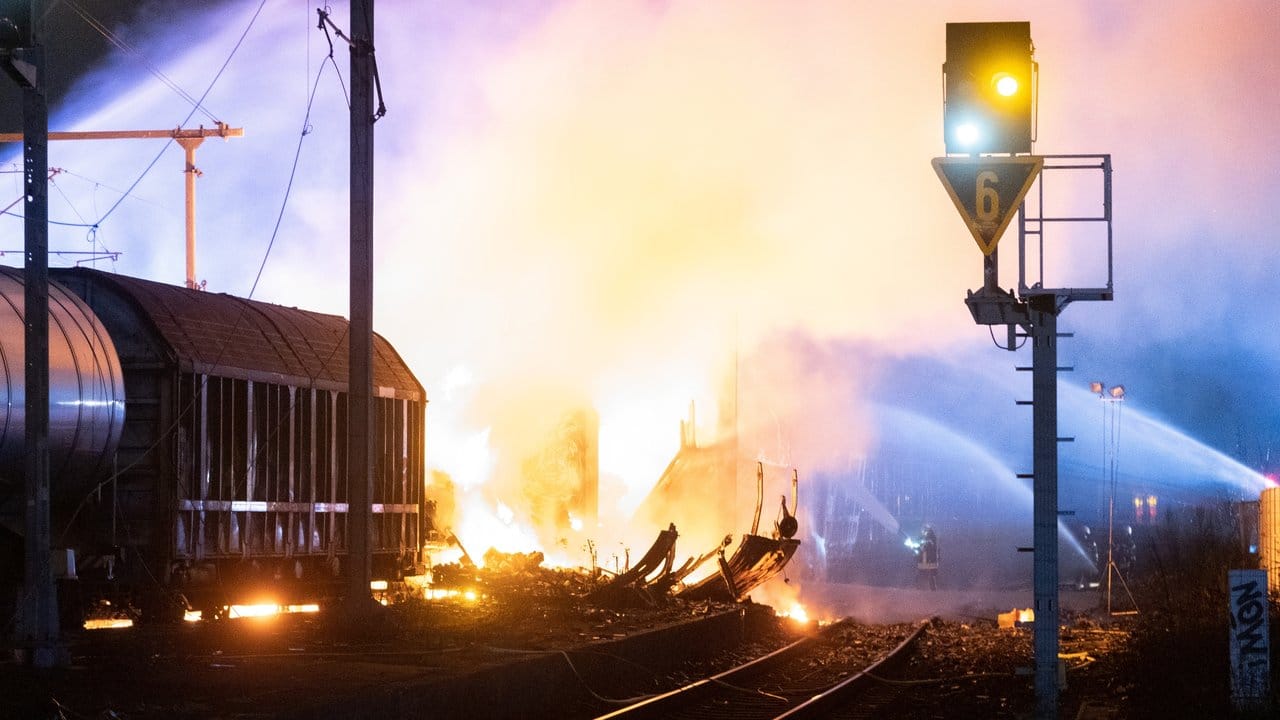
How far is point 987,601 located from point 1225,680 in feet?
79.9

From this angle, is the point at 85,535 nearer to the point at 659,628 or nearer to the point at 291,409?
the point at 291,409

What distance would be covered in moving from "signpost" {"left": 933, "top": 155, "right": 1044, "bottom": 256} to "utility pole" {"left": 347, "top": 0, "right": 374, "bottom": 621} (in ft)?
23.4

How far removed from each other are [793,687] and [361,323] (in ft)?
23.1

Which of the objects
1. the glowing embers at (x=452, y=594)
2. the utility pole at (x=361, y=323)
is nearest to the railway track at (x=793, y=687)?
the utility pole at (x=361, y=323)

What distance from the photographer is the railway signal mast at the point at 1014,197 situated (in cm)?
1227

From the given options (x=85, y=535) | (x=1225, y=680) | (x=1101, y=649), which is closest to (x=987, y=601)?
(x=1101, y=649)

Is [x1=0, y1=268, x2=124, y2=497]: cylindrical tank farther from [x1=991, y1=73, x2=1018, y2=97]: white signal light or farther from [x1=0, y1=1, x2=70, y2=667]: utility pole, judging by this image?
[x1=991, y1=73, x2=1018, y2=97]: white signal light

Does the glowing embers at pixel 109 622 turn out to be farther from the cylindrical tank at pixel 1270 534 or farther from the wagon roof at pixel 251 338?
the cylindrical tank at pixel 1270 534

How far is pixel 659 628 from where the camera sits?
736 inches

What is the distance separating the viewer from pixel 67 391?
1524 centimetres

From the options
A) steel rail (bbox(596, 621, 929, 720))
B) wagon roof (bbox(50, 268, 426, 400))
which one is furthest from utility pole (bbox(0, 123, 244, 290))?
steel rail (bbox(596, 621, 929, 720))

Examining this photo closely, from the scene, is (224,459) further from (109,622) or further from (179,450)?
(109,622)

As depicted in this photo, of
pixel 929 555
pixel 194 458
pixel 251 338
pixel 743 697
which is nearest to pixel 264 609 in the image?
pixel 194 458

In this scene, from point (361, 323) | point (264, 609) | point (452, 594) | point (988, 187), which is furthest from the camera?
point (452, 594)
